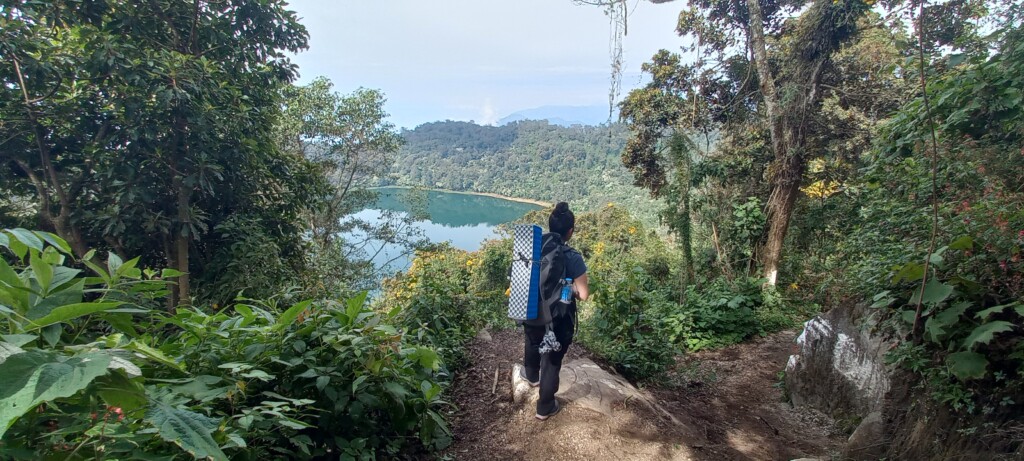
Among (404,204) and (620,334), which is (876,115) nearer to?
(620,334)

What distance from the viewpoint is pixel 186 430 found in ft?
3.20

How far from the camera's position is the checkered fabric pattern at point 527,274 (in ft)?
10.1

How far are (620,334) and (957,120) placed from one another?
313 cm

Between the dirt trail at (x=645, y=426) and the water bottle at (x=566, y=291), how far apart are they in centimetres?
87

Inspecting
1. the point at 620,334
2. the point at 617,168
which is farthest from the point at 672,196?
the point at 617,168

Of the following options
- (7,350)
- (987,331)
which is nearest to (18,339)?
(7,350)

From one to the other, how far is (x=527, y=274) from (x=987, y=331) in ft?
7.35

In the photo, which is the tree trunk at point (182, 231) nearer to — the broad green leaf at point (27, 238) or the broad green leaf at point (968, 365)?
the broad green leaf at point (27, 238)

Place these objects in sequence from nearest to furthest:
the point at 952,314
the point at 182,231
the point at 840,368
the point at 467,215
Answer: the point at 952,314
the point at 840,368
the point at 182,231
the point at 467,215

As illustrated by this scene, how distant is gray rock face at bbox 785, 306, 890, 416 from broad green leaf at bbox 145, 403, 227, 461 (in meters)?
3.60

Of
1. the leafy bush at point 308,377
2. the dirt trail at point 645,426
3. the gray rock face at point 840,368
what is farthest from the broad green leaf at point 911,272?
the leafy bush at point 308,377

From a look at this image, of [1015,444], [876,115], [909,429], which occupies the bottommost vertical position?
[909,429]

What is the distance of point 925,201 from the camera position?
10.1 ft

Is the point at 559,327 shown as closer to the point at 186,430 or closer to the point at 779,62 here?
the point at 186,430
